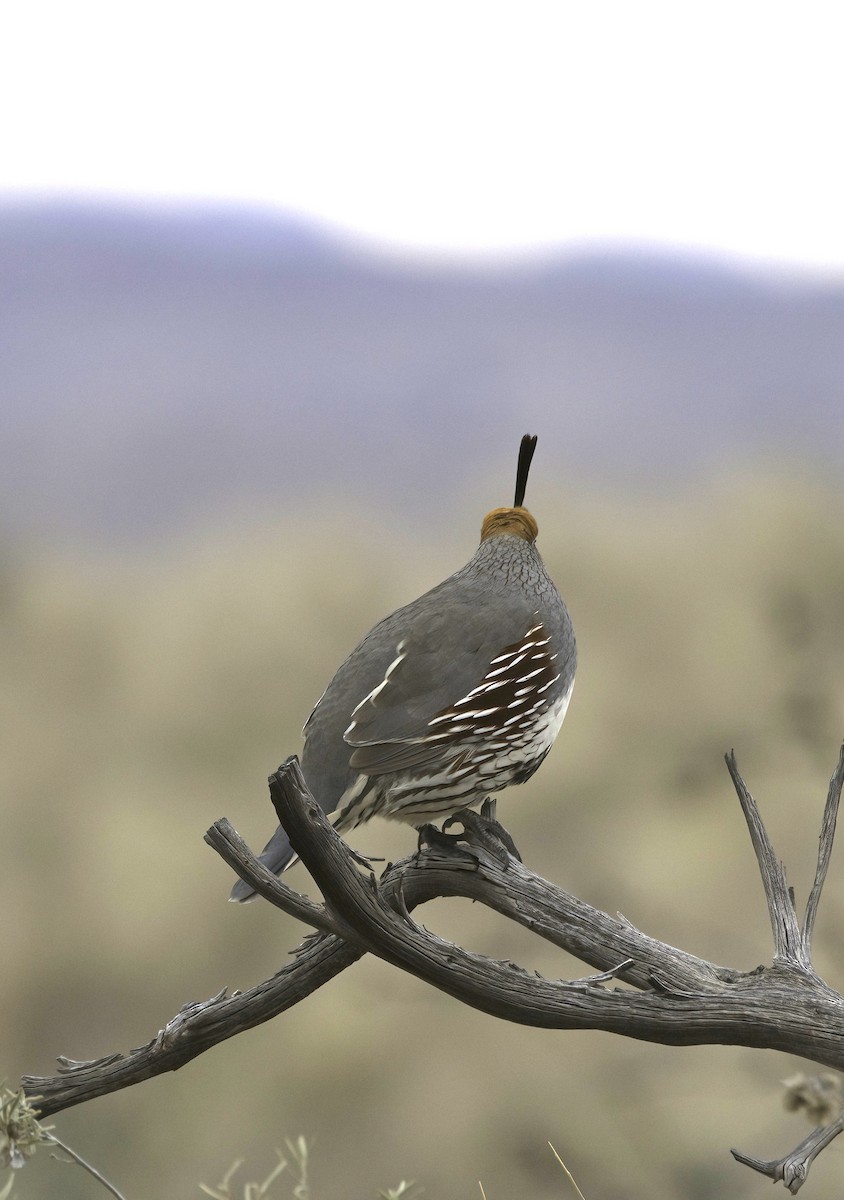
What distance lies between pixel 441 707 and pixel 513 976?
527 mm

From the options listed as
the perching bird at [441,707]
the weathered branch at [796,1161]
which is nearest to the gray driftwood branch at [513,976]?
the weathered branch at [796,1161]

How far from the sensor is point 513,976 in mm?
1970

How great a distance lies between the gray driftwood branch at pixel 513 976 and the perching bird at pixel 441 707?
0.58ft

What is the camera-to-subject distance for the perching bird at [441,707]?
2.18 meters

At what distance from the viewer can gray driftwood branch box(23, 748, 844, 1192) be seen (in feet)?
6.25

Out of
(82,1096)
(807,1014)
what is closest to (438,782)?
(807,1014)

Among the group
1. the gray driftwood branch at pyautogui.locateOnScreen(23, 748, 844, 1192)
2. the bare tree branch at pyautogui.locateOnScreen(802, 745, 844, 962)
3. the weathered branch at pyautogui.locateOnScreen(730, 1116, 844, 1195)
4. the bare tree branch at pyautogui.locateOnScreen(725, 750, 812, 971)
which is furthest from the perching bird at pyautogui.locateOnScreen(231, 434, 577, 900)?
the weathered branch at pyautogui.locateOnScreen(730, 1116, 844, 1195)

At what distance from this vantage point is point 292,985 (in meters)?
2.30

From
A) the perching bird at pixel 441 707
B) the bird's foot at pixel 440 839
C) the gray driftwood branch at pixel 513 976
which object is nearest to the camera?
the gray driftwood branch at pixel 513 976

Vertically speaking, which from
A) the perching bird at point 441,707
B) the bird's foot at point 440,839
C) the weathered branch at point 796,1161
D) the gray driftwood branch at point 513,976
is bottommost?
the weathered branch at point 796,1161

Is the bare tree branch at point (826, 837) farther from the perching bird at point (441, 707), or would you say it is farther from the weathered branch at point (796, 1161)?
the perching bird at point (441, 707)

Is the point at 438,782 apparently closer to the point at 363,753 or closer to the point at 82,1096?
the point at 363,753

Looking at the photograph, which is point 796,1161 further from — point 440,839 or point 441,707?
point 441,707

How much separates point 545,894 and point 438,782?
0.34 m
